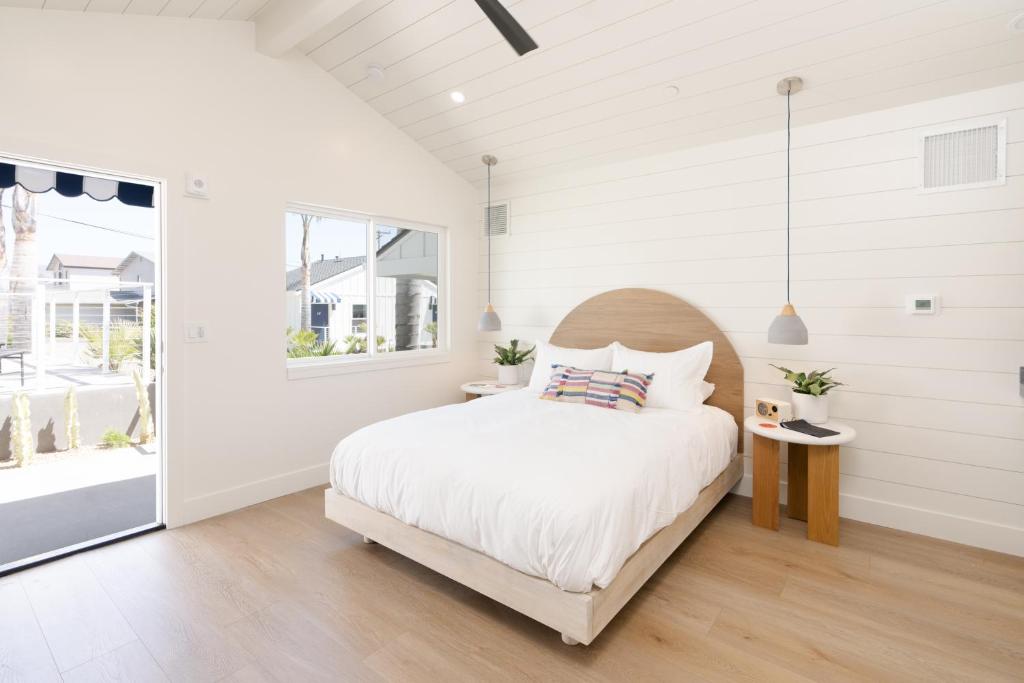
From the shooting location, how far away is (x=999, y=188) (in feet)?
8.42

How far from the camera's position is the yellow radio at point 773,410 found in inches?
115

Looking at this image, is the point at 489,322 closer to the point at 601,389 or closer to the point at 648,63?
the point at 601,389

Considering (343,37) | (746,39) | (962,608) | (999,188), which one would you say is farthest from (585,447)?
(343,37)

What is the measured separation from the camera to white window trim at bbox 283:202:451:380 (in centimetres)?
362

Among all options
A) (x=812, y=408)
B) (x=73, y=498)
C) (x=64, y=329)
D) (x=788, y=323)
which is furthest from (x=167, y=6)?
(x=812, y=408)

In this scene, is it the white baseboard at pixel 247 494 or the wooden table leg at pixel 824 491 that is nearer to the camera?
the wooden table leg at pixel 824 491

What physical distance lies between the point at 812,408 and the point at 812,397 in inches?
2.5

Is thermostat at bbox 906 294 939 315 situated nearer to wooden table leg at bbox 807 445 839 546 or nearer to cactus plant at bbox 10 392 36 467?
wooden table leg at bbox 807 445 839 546

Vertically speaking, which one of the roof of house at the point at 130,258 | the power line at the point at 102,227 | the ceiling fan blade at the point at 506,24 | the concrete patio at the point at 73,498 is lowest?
the concrete patio at the point at 73,498

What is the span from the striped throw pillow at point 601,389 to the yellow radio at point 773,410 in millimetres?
652

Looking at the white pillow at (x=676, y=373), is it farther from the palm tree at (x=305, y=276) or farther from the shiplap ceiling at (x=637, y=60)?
the palm tree at (x=305, y=276)

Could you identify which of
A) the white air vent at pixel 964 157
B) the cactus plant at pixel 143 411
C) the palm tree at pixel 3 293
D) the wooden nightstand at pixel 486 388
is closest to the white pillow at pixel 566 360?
the wooden nightstand at pixel 486 388

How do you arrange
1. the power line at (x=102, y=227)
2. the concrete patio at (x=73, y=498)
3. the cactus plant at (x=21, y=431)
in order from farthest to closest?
the cactus plant at (x=21, y=431), the power line at (x=102, y=227), the concrete patio at (x=73, y=498)

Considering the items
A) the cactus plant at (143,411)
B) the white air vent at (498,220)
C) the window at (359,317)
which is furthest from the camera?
the white air vent at (498,220)
